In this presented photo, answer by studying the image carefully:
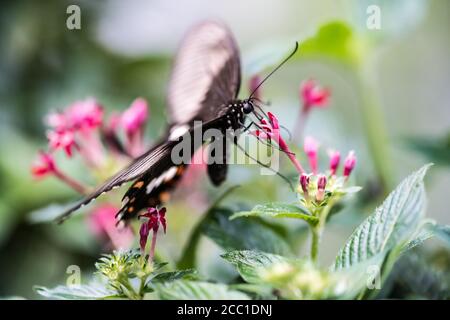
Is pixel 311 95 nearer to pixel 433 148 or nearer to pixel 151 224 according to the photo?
pixel 433 148

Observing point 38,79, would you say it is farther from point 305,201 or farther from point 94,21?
point 305,201

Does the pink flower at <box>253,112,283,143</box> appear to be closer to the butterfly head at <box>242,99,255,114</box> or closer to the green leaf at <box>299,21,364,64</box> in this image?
the butterfly head at <box>242,99,255,114</box>

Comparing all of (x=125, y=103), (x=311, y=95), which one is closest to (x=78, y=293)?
(x=311, y=95)

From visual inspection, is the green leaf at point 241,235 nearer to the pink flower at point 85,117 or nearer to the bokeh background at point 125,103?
the bokeh background at point 125,103

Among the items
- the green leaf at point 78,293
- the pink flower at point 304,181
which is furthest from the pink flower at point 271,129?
the green leaf at point 78,293

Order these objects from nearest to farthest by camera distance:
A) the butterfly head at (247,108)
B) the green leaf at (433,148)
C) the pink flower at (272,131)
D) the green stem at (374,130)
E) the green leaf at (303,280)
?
1. the green leaf at (303,280)
2. the pink flower at (272,131)
3. the butterfly head at (247,108)
4. the green leaf at (433,148)
5. the green stem at (374,130)

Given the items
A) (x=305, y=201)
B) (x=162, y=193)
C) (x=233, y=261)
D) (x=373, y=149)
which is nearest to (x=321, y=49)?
(x=373, y=149)
